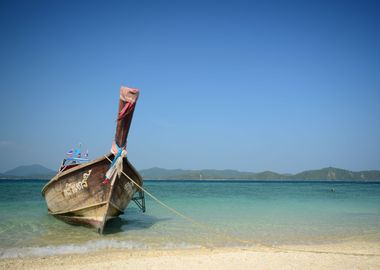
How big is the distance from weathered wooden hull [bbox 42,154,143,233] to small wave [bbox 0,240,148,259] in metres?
1.25

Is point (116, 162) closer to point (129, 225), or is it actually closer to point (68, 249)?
point (68, 249)

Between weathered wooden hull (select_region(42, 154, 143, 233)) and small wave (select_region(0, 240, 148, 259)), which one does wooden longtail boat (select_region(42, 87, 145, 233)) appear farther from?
small wave (select_region(0, 240, 148, 259))

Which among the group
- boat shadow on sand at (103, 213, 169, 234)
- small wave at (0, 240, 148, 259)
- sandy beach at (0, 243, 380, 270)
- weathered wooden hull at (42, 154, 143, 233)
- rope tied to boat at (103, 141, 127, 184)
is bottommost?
boat shadow on sand at (103, 213, 169, 234)

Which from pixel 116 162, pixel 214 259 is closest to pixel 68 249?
pixel 116 162

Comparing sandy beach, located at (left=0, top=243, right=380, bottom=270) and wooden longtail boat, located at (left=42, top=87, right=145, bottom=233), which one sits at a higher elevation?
wooden longtail boat, located at (left=42, top=87, right=145, bottom=233)

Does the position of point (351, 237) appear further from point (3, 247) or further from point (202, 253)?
point (3, 247)

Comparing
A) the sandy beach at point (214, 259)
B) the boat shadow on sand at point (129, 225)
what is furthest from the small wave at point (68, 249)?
the boat shadow on sand at point (129, 225)

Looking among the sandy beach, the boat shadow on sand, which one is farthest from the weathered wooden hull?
the sandy beach

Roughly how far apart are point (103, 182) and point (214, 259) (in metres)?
4.96

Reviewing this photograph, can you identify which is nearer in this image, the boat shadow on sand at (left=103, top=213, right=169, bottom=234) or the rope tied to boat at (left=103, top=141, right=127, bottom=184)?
the rope tied to boat at (left=103, top=141, right=127, bottom=184)

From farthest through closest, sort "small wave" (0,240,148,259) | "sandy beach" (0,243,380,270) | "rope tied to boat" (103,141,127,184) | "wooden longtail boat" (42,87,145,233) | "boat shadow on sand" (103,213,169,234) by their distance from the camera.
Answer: "boat shadow on sand" (103,213,169,234)
"rope tied to boat" (103,141,127,184)
"wooden longtail boat" (42,87,145,233)
"small wave" (0,240,148,259)
"sandy beach" (0,243,380,270)

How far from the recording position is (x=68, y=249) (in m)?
8.41

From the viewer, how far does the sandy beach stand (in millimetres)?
6582

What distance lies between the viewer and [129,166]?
35.4ft
